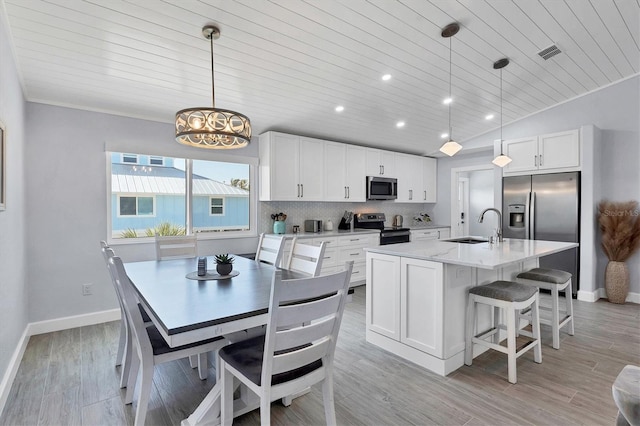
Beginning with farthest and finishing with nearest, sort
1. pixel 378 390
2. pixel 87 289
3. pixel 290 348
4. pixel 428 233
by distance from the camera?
pixel 428 233 → pixel 87 289 → pixel 378 390 → pixel 290 348

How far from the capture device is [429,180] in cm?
674

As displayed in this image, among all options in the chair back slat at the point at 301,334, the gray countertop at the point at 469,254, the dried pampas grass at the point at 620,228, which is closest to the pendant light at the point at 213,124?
the chair back slat at the point at 301,334

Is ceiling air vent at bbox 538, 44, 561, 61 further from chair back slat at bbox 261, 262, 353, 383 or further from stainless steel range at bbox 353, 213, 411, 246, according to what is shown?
chair back slat at bbox 261, 262, 353, 383

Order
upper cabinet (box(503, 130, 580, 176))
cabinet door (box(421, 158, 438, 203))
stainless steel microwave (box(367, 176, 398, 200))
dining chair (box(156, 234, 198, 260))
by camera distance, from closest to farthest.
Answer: dining chair (box(156, 234, 198, 260)), upper cabinet (box(503, 130, 580, 176)), stainless steel microwave (box(367, 176, 398, 200)), cabinet door (box(421, 158, 438, 203))

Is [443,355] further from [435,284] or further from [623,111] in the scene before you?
[623,111]

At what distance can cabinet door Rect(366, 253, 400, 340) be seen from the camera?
2.73 metres

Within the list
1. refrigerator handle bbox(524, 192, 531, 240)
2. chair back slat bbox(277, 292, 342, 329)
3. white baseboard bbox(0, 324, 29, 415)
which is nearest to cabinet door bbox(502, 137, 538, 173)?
refrigerator handle bbox(524, 192, 531, 240)

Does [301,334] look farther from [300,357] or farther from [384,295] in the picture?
[384,295]

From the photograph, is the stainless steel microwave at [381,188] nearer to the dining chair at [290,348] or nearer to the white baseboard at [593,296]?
the white baseboard at [593,296]

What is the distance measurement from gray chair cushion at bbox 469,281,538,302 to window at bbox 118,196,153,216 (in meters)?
3.58

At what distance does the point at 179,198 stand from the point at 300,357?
322cm

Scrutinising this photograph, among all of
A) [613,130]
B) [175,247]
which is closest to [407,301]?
[175,247]

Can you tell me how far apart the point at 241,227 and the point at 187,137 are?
7.84 feet

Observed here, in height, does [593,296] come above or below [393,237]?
below
